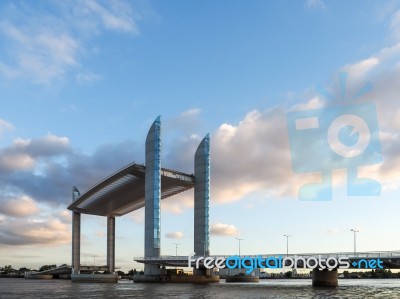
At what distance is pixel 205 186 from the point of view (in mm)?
132625

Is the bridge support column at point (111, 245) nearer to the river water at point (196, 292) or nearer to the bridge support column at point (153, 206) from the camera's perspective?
the bridge support column at point (153, 206)

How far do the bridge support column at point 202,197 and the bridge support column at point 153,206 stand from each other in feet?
44.6

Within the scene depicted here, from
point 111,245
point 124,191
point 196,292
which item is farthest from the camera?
point 111,245

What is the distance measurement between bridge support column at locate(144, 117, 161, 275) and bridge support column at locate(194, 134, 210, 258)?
13.6 m

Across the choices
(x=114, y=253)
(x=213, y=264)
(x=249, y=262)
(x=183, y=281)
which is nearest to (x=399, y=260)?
(x=249, y=262)

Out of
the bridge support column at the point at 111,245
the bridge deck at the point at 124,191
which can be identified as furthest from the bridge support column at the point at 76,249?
the bridge support column at the point at 111,245

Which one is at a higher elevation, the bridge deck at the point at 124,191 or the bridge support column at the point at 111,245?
the bridge deck at the point at 124,191

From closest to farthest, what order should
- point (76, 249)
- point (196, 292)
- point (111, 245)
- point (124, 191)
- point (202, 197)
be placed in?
point (196, 292) → point (202, 197) → point (124, 191) → point (76, 249) → point (111, 245)

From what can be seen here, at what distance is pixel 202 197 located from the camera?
434ft

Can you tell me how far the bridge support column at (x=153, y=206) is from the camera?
119562 millimetres

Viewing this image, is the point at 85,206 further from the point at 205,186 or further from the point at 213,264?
the point at 213,264

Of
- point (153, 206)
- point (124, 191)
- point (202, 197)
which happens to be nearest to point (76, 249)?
point (124, 191)

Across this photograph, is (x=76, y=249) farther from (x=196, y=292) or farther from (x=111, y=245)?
(x=196, y=292)

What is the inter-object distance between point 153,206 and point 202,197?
1658cm
